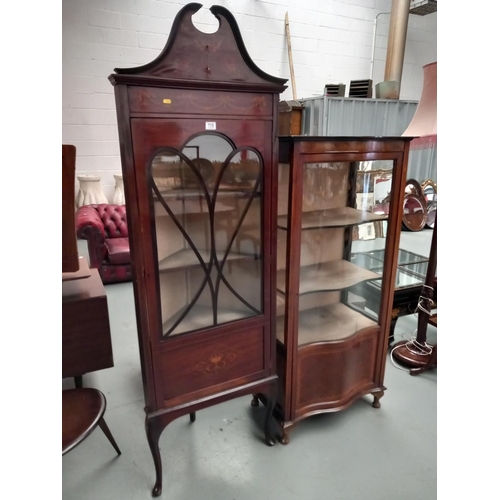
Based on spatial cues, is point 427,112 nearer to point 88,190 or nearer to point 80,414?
point 80,414

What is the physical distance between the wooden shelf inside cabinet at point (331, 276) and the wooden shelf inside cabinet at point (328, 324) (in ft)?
0.52

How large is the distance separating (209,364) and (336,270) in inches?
31.8

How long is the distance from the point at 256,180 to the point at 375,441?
4.34 feet

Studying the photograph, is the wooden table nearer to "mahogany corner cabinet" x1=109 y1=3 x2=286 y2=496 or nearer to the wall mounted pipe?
"mahogany corner cabinet" x1=109 y1=3 x2=286 y2=496

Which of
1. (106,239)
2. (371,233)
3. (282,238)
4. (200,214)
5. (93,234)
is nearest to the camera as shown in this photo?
(200,214)

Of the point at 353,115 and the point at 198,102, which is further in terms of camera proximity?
the point at 353,115

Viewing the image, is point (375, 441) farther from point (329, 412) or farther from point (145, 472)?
point (145, 472)

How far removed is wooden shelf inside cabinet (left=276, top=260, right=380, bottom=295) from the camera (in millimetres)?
1724

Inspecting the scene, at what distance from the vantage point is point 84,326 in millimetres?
1570

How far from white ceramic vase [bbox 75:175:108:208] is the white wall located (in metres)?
0.15

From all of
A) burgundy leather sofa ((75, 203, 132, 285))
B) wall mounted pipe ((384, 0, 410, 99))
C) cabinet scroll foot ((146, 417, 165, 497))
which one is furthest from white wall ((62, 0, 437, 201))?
cabinet scroll foot ((146, 417, 165, 497))

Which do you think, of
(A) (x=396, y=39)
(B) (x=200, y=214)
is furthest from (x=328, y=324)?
(A) (x=396, y=39)

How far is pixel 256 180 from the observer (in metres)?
1.32

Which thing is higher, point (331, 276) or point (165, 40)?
point (165, 40)
